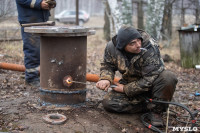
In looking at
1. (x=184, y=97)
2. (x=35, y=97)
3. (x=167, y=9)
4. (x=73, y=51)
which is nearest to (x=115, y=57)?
(x=73, y=51)

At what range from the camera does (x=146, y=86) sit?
152 inches

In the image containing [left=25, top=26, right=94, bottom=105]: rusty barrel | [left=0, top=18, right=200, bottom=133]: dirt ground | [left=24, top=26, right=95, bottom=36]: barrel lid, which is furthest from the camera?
[left=25, top=26, right=94, bottom=105]: rusty barrel

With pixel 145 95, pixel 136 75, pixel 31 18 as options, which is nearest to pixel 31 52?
pixel 31 18

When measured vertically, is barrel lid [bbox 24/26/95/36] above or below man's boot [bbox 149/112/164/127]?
above

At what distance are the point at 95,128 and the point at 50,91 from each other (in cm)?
100

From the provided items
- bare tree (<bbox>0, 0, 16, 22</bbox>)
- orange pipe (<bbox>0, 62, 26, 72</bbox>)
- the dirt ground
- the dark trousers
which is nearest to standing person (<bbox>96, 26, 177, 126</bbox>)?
the dirt ground

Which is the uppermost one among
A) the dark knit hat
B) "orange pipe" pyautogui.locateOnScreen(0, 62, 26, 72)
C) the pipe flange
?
the dark knit hat

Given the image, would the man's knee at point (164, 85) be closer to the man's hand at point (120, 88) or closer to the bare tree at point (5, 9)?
the man's hand at point (120, 88)

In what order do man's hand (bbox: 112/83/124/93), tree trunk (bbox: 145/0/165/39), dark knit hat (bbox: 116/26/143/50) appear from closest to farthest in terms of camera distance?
dark knit hat (bbox: 116/26/143/50) < man's hand (bbox: 112/83/124/93) < tree trunk (bbox: 145/0/165/39)

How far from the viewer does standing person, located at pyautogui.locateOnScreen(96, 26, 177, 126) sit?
3818mm

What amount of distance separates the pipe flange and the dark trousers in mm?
1712

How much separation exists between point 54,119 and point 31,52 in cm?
188

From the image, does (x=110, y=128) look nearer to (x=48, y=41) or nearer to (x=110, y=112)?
(x=110, y=112)

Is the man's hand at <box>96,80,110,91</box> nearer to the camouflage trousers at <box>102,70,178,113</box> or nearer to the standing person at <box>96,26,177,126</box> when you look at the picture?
the standing person at <box>96,26,177,126</box>
